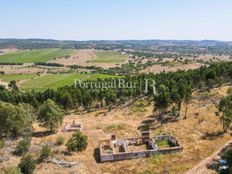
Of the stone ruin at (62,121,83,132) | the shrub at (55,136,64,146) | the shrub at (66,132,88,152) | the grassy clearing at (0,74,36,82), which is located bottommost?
the grassy clearing at (0,74,36,82)

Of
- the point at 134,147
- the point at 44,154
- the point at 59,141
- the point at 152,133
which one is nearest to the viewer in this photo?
the point at 44,154

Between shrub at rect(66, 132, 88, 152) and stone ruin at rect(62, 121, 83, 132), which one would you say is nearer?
shrub at rect(66, 132, 88, 152)

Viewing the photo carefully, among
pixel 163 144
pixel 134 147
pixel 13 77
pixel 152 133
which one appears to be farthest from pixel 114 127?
pixel 13 77

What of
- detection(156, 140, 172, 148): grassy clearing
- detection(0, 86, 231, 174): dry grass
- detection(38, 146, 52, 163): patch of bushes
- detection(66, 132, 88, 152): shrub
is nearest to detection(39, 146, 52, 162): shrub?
detection(38, 146, 52, 163): patch of bushes

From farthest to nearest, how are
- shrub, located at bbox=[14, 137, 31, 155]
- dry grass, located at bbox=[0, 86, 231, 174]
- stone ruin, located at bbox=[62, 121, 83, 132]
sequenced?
stone ruin, located at bbox=[62, 121, 83, 132] < shrub, located at bbox=[14, 137, 31, 155] < dry grass, located at bbox=[0, 86, 231, 174]

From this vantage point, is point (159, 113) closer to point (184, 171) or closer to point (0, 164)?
point (184, 171)

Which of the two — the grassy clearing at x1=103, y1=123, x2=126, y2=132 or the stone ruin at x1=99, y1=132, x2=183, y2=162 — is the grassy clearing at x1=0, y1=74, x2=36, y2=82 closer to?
the grassy clearing at x1=103, y1=123, x2=126, y2=132

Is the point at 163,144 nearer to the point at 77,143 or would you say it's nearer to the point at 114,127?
the point at 114,127

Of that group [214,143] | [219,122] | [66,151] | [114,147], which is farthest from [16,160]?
[219,122]
